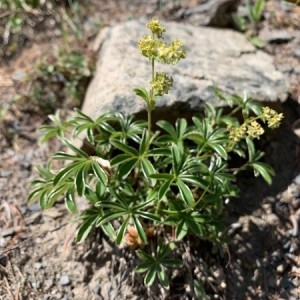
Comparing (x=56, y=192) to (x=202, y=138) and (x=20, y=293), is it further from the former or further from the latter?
(x=202, y=138)

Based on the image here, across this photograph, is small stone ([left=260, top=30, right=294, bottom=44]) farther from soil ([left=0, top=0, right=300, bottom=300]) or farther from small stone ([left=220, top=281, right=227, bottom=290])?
small stone ([left=220, top=281, right=227, bottom=290])

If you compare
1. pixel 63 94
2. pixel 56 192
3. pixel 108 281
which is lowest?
pixel 108 281

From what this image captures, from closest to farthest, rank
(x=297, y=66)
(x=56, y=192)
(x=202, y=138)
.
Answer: (x=56, y=192) < (x=202, y=138) < (x=297, y=66)

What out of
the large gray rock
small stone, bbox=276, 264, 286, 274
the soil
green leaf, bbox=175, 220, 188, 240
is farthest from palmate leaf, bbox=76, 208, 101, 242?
small stone, bbox=276, 264, 286, 274

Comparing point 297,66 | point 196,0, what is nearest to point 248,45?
point 297,66

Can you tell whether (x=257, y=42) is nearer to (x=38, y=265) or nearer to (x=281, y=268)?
(x=281, y=268)

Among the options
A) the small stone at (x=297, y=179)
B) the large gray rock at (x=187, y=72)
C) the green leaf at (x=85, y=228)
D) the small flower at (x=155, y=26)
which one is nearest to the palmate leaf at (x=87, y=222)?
the green leaf at (x=85, y=228)

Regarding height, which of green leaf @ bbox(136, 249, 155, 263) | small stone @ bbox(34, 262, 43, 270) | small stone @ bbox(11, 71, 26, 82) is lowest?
small stone @ bbox(34, 262, 43, 270)
